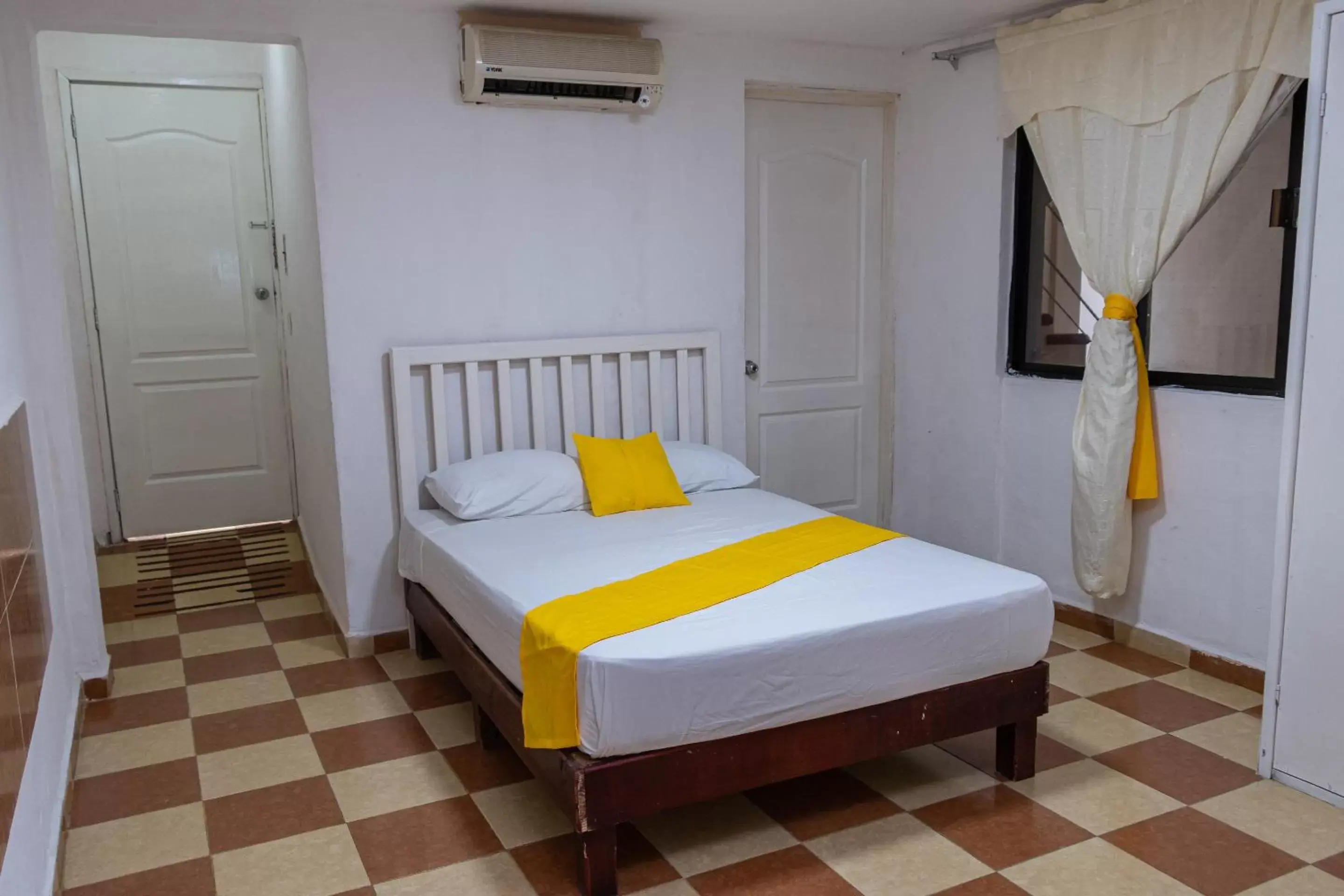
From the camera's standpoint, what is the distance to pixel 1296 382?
256cm

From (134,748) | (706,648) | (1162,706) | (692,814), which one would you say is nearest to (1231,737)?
(1162,706)

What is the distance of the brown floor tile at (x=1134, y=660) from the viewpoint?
346 centimetres

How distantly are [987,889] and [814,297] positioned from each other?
2.74 m

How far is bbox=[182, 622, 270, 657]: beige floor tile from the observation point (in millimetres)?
3852

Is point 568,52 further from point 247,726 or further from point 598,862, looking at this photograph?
point 598,862

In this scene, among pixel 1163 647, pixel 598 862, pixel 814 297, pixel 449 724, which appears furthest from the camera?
pixel 814 297

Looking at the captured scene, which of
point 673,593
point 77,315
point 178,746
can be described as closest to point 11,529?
point 178,746

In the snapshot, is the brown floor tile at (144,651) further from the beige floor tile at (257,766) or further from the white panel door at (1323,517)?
the white panel door at (1323,517)

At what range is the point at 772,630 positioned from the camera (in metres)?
2.37

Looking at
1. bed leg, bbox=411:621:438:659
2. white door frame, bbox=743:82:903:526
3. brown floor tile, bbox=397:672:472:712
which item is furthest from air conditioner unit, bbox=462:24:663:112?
brown floor tile, bbox=397:672:472:712

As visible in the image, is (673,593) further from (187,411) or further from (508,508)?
(187,411)

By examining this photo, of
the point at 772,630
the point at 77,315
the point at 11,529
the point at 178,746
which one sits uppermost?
the point at 77,315

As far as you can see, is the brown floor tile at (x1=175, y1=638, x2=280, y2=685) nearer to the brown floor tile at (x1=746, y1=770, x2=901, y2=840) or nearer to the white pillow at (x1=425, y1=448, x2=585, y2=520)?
the white pillow at (x1=425, y1=448, x2=585, y2=520)

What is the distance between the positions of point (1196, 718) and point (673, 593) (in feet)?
5.58
